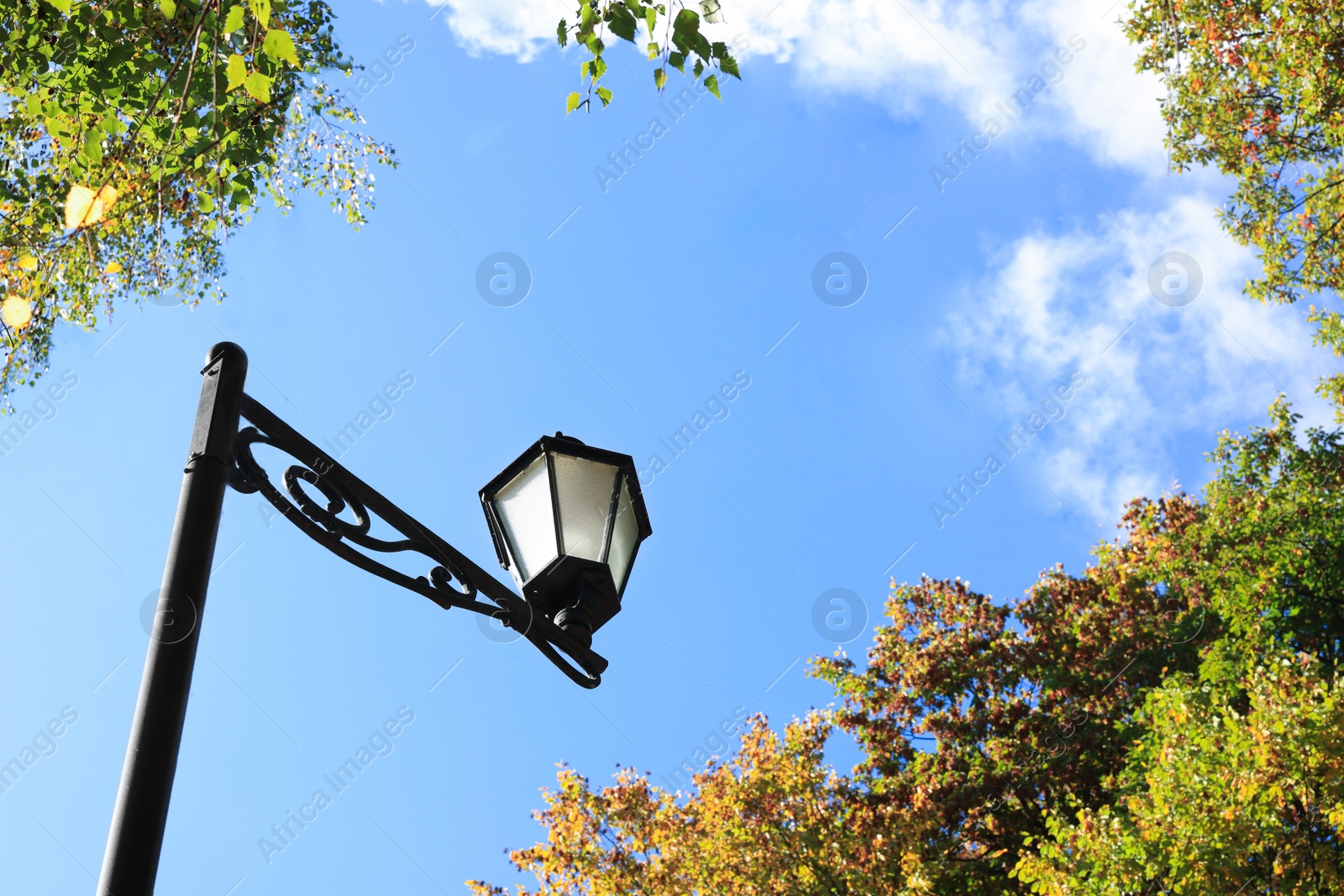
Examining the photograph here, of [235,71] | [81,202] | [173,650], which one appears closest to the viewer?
[173,650]

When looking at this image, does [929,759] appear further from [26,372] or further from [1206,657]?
[26,372]

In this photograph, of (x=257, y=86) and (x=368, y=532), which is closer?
(x=368, y=532)

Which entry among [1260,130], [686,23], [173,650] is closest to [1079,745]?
[1260,130]

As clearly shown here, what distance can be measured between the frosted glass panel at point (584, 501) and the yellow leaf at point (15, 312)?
6404 millimetres

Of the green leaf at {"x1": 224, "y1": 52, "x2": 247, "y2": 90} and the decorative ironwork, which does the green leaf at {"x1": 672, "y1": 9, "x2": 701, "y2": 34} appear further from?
the decorative ironwork

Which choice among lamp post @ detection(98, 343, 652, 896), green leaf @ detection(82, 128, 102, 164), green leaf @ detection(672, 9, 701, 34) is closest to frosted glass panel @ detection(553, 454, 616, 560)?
lamp post @ detection(98, 343, 652, 896)

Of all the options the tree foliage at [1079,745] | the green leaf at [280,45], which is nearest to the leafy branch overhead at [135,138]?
the green leaf at [280,45]

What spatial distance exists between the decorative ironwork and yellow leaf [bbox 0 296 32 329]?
6.25m

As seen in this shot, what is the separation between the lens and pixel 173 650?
86.6 inches

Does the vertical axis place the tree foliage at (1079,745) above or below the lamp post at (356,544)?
above

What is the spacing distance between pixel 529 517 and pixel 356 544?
0.60 m

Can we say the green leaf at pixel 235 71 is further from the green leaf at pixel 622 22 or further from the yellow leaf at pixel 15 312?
the yellow leaf at pixel 15 312

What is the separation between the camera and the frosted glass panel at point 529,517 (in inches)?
134

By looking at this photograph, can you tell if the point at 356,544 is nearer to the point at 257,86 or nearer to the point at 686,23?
the point at 257,86
